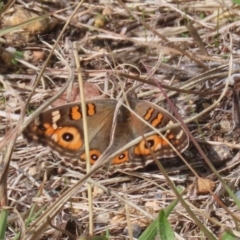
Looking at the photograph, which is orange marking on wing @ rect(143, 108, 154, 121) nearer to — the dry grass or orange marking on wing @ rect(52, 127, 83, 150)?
the dry grass

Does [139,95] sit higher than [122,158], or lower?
higher

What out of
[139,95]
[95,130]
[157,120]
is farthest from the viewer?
[139,95]

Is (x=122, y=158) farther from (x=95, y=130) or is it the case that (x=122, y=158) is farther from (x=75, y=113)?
(x=75, y=113)

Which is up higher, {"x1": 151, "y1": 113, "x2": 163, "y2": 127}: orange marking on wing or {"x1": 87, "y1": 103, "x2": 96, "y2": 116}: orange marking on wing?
{"x1": 87, "y1": 103, "x2": 96, "y2": 116}: orange marking on wing

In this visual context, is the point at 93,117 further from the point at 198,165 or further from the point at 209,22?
the point at 209,22

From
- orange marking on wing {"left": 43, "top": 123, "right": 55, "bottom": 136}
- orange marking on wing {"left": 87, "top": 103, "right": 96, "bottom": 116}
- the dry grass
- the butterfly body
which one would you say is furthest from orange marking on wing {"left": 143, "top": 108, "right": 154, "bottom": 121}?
orange marking on wing {"left": 43, "top": 123, "right": 55, "bottom": 136}

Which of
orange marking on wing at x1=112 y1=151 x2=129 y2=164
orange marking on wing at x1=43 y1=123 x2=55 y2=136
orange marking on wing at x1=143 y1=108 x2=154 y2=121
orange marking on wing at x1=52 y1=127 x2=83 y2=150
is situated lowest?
orange marking on wing at x1=112 y1=151 x2=129 y2=164

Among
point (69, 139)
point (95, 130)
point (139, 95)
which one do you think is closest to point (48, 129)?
point (69, 139)

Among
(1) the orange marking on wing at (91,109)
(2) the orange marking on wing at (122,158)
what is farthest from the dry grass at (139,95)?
(1) the orange marking on wing at (91,109)
